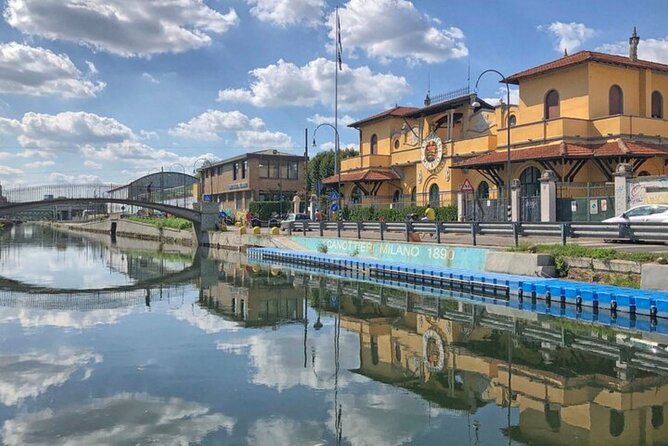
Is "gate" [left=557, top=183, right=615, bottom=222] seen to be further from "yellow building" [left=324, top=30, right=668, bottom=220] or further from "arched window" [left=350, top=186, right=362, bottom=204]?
"arched window" [left=350, top=186, right=362, bottom=204]

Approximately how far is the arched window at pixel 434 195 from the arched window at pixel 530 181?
822 cm

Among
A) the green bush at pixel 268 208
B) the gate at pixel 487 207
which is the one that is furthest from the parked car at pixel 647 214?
the green bush at pixel 268 208

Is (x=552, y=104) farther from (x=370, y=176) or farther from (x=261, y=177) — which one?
(x=261, y=177)

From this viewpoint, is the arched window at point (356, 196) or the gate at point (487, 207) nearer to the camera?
the gate at point (487, 207)

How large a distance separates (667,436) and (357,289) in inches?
651

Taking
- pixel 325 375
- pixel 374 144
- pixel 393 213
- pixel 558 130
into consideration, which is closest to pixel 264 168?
pixel 374 144

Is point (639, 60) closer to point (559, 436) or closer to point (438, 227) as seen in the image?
point (438, 227)

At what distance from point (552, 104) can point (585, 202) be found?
415 inches

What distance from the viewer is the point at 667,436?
8.38 meters

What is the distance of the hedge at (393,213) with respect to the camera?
4272cm

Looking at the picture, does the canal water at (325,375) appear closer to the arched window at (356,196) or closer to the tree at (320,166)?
the arched window at (356,196)

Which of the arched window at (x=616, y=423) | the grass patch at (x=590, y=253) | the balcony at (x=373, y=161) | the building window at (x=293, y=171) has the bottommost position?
the arched window at (x=616, y=423)

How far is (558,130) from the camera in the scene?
3650 cm

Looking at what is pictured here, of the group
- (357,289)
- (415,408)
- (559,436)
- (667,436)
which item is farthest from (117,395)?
(357,289)
